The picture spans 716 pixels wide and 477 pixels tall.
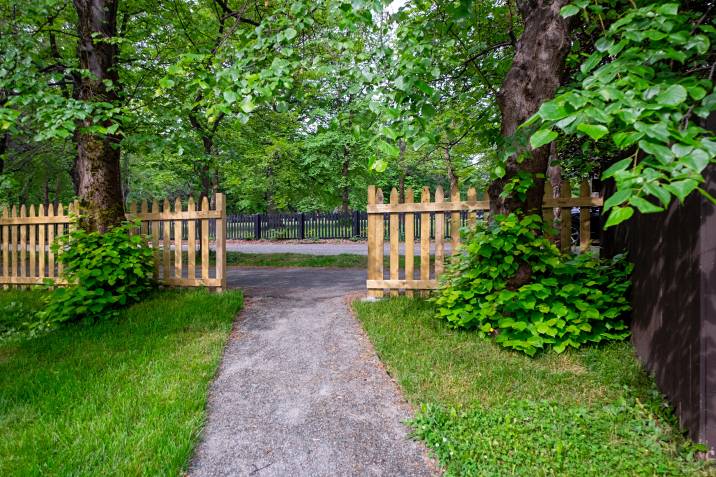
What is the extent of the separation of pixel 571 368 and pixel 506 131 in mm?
2333

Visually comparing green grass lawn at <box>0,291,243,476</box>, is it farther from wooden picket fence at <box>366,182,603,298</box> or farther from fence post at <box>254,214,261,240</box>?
fence post at <box>254,214,261,240</box>

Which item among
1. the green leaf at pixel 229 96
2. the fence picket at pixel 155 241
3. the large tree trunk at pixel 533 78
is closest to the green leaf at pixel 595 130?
the large tree trunk at pixel 533 78

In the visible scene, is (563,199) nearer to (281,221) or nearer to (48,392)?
(48,392)

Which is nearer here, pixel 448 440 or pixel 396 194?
pixel 448 440

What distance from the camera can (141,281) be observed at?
6258mm

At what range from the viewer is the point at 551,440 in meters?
2.68

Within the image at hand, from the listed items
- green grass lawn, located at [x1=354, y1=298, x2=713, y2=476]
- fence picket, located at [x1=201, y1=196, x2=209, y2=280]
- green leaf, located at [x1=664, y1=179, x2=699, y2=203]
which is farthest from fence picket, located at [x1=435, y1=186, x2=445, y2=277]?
green leaf, located at [x1=664, y1=179, x2=699, y2=203]

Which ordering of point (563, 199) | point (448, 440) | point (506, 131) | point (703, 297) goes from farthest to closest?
point (563, 199) → point (506, 131) → point (448, 440) → point (703, 297)

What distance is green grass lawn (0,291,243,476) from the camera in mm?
2641

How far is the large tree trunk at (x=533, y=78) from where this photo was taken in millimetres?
3875

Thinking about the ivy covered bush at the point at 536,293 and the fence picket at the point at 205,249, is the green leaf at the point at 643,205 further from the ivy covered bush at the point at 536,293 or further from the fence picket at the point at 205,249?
the fence picket at the point at 205,249

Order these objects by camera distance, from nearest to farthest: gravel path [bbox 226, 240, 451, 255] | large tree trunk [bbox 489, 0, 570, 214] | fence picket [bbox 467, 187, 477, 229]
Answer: large tree trunk [bbox 489, 0, 570, 214], fence picket [bbox 467, 187, 477, 229], gravel path [bbox 226, 240, 451, 255]

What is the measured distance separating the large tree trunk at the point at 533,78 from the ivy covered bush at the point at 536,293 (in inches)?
14.3

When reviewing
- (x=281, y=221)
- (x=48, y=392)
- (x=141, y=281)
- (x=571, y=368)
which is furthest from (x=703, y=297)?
(x=281, y=221)
